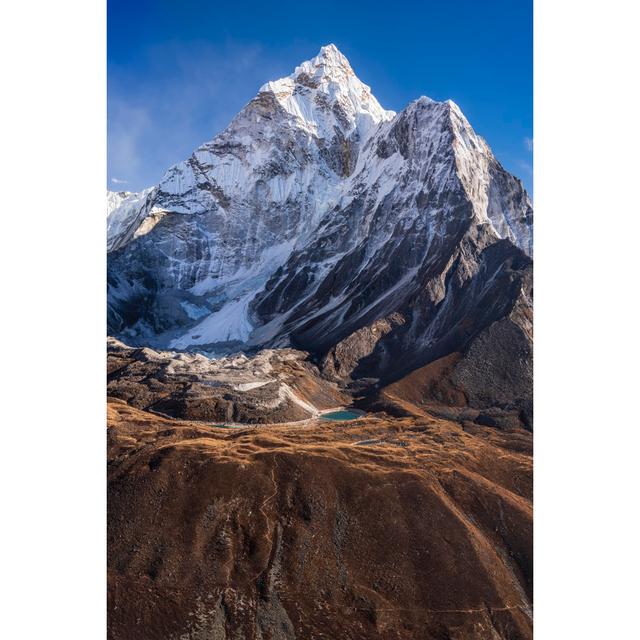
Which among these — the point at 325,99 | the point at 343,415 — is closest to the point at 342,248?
the point at 325,99

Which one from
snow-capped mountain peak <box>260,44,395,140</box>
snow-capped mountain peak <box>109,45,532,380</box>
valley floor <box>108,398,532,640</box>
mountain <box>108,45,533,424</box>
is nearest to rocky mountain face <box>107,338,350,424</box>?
mountain <box>108,45,533,424</box>

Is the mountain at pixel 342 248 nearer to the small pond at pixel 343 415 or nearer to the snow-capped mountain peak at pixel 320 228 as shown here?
the snow-capped mountain peak at pixel 320 228

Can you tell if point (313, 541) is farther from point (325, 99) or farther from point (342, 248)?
point (325, 99)

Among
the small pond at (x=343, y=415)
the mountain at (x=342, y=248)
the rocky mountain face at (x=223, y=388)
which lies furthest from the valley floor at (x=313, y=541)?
the mountain at (x=342, y=248)

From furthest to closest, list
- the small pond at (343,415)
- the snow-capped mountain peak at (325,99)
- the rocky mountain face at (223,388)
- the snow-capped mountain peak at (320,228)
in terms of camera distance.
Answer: the snow-capped mountain peak at (325,99) → the snow-capped mountain peak at (320,228) → the small pond at (343,415) → the rocky mountain face at (223,388)

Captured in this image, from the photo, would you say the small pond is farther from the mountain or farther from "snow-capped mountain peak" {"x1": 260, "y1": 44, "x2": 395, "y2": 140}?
"snow-capped mountain peak" {"x1": 260, "y1": 44, "x2": 395, "y2": 140}

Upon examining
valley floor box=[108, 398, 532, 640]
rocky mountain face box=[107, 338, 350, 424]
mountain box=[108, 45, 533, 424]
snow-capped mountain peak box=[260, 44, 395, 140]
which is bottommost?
valley floor box=[108, 398, 532, 640]

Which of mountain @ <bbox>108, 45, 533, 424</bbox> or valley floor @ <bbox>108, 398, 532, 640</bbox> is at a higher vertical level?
mountain @ <bbox>108, 45, 533, 424</bbox>
